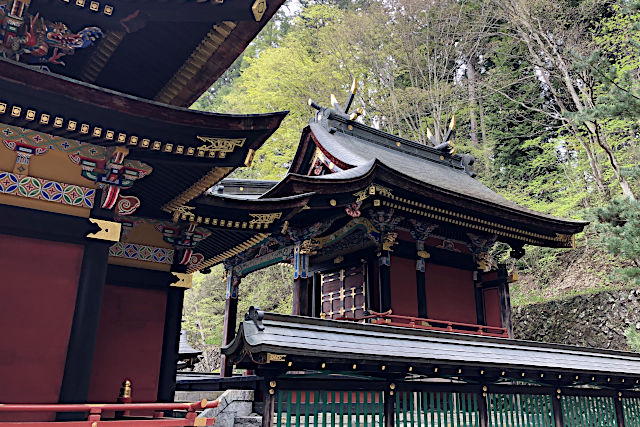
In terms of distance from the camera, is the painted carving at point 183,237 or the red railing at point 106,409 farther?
the painted carving at point 183,237

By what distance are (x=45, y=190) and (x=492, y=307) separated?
11.4 m

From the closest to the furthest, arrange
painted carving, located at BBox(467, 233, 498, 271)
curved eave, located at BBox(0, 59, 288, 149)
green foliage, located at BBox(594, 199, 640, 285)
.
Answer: curved eave, located at BBox(0, 59, 288, 149)
green foliage, located at BBox(594, 199, 640, 285)
painted carving, located at BBox(467, 233, 498, 271)

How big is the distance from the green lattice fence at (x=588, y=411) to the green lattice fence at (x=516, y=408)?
20.2 inches

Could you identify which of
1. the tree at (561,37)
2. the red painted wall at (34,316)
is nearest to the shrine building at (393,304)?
the red painted wall at (34,316)

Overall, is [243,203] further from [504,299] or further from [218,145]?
[504,299]

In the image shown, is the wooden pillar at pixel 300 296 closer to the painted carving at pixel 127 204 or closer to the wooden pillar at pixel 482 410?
the wooden pillar at pixel 482 410

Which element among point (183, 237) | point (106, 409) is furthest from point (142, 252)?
point (106, 409)

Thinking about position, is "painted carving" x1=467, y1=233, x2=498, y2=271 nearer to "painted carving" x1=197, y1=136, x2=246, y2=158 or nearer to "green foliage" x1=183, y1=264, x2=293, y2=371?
"painted carving" x1=197, y1=136, x2=246, y2=158

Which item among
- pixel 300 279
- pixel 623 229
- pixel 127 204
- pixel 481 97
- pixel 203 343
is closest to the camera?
pixel 127 204

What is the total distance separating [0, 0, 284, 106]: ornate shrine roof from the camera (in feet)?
17.6

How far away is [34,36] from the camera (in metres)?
5.59

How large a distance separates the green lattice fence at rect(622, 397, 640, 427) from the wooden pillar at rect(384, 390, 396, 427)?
19.5ft

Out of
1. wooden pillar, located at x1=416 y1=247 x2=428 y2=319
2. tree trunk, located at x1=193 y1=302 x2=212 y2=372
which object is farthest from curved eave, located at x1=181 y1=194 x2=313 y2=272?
tree trunk, located at x1=193 y1=302 x2=212 y2=372

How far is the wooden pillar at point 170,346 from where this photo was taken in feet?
25.9
